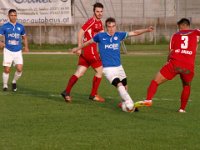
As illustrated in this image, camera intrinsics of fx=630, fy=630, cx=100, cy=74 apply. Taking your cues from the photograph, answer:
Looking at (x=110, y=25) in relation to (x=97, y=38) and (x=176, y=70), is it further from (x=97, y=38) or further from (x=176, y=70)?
(x=176, y=70)

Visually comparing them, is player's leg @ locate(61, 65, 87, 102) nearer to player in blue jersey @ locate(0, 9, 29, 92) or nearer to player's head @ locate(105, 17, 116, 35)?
player's head @ locate(105, 17, 116, 35)

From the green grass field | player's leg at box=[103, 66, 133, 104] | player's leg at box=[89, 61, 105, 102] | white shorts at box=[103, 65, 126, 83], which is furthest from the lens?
player's leg at box=[89, 61, 105, 102]

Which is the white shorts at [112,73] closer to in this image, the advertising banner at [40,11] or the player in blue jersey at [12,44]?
the player in blue jersey at [12,44]

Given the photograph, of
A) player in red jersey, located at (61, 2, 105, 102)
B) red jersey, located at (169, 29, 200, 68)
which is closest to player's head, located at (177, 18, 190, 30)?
red jersey, located at (169, 29, 200, 68)

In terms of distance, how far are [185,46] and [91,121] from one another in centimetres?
242

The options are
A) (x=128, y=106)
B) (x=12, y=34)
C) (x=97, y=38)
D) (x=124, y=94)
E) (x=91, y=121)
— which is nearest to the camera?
(x=91, y=121)

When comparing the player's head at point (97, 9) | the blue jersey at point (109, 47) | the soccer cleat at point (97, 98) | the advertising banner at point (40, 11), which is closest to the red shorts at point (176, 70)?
the blue jersey at point (109, 47)

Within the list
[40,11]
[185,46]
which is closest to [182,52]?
[185,46]

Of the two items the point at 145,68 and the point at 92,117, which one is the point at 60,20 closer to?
the point at 145,68

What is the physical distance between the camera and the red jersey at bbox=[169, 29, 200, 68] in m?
12.2

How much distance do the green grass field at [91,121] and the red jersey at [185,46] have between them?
1.05 metres

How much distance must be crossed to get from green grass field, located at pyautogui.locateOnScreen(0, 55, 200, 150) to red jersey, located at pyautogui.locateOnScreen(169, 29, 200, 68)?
1054 mm

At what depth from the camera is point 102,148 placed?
902 cm

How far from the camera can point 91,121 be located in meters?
11.4
